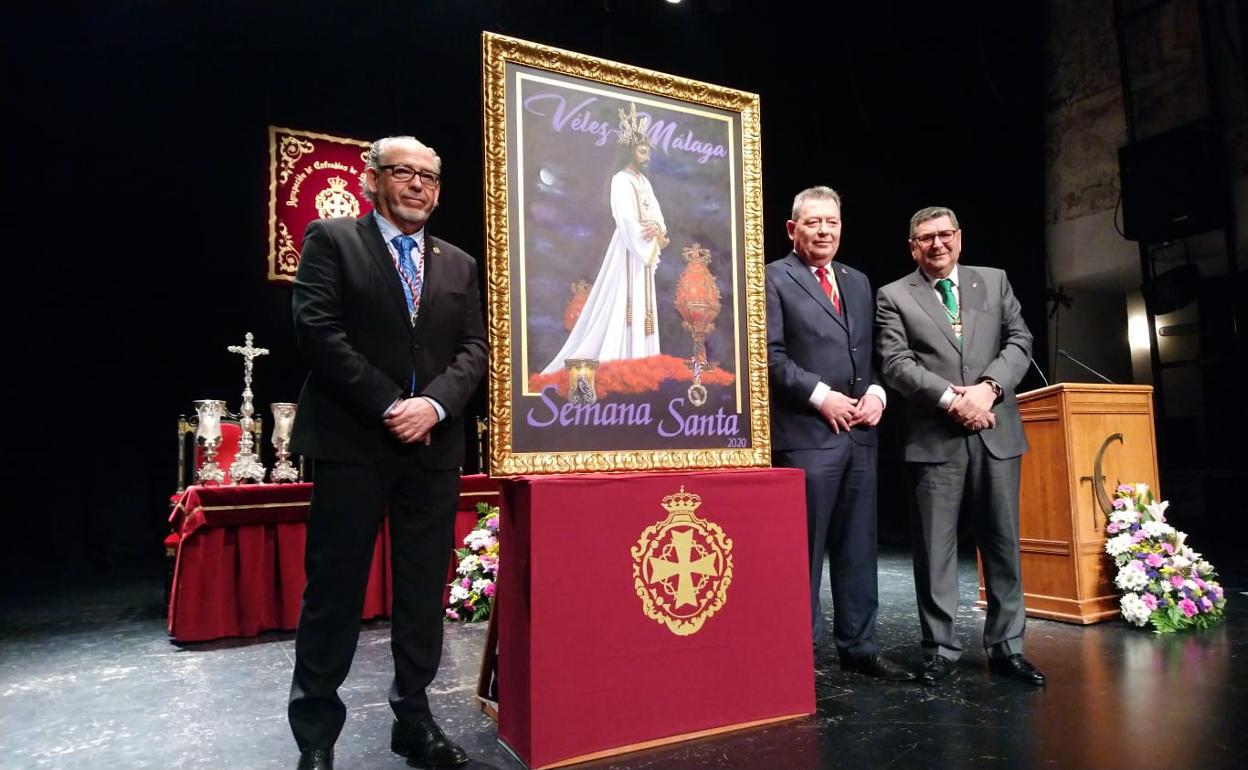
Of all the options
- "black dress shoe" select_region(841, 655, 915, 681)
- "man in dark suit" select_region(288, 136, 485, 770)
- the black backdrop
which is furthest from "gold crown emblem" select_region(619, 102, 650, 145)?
the black backdrop

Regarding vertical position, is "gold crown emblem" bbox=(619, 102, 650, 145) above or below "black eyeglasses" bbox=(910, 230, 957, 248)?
above

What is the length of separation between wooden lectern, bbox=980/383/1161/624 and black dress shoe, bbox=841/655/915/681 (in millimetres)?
1453

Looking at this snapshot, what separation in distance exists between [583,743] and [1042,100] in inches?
325

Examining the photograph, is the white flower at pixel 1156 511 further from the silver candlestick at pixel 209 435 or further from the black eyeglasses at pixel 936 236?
the silver candlestick at pixel 209 435

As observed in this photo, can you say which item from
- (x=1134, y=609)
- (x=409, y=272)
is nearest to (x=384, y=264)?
(x=409, y=272)

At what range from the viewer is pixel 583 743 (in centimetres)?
197

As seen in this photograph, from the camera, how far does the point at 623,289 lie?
221cm

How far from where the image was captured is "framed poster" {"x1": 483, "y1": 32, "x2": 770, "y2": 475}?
2082 mm

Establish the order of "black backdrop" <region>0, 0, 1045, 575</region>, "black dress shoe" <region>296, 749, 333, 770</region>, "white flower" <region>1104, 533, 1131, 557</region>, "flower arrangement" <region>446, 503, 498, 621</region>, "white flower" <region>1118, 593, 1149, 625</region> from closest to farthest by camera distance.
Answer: "black dress shoe" <region>296, 749, 333, 770</region> → "white flower" <region>1118, 593, 1149, 625</region> → "white flower" <region>1104, 533, 1131, 557</region> → "flower arrangement" <region>446, 503, 498, 621</region> → "black backdrop" <region>0, 0, 1045, 575</region>

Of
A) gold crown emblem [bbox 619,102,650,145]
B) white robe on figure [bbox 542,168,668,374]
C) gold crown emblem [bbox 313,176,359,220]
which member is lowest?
white robe on figure [bbox 542,168,668,374]

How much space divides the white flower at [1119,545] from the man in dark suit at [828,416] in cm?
166

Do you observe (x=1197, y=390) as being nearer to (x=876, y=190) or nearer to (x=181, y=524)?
(x=876, y=190)

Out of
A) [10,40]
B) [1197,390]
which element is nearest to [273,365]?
[10,40]

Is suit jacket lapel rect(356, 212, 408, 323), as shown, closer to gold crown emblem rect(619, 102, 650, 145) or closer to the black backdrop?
gold crown emblem rect(619, 102, 650, 145)
